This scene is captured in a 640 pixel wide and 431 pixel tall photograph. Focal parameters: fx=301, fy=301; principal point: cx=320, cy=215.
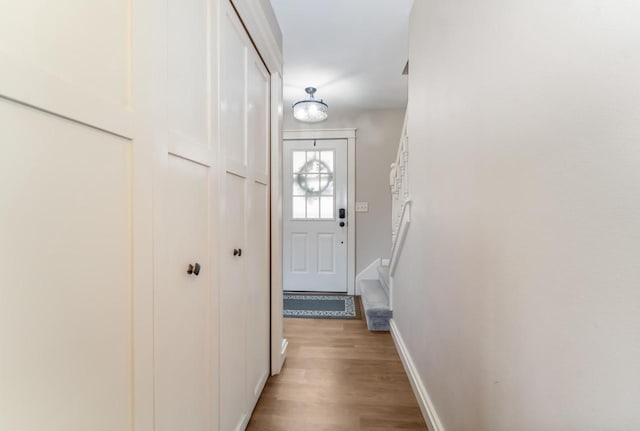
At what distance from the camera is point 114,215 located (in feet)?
2.01

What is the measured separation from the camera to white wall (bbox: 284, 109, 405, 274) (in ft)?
12.6

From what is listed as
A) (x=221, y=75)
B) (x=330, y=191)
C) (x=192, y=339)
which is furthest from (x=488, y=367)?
(x=330, y=191)

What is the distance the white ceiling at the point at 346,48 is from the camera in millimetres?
1957

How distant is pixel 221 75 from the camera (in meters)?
1.13

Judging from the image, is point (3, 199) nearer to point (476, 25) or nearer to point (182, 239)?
point (182, 239)

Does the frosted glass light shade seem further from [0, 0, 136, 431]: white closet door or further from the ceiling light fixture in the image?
[0, 0, 136, 431]: white closet door

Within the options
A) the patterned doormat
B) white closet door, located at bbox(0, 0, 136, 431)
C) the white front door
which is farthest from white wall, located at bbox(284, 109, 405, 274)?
white closet door, located at bbox(0, 0, 136, 431)

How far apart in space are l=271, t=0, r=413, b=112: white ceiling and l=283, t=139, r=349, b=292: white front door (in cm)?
70

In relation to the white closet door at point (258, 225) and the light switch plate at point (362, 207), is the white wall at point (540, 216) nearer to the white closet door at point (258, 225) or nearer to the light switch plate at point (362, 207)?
the white closet door at point (258, 225)

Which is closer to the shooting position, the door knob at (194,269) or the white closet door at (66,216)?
the white closet door at (66,216)

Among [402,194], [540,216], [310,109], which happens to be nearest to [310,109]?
[310,109]

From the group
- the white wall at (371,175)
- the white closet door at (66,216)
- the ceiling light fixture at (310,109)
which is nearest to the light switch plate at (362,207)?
the white wall at (371,175)

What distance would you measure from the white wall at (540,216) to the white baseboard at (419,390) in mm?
143

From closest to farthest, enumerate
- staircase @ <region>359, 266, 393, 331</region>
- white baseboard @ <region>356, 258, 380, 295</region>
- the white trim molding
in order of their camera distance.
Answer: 1. the white trim molding
2. staircase @ <region>359, 266, 393, 331</region>
3. white baseboard @ <region>356, 258, 380, 295</region>
